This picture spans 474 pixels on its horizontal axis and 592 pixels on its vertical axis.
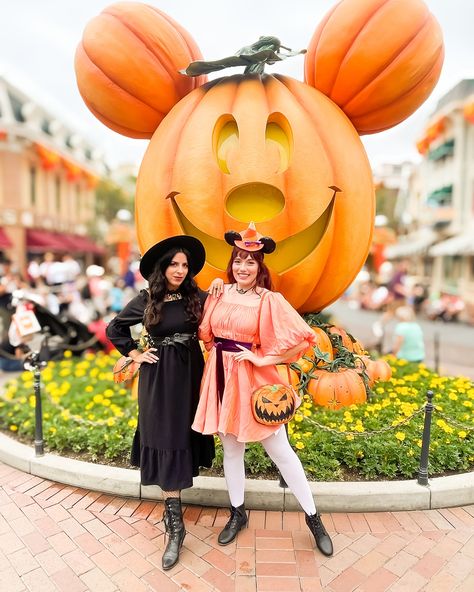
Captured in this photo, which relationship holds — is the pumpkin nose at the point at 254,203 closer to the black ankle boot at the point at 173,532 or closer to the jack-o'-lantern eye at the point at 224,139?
the jack-o'-lantern eye at the point at 224,139

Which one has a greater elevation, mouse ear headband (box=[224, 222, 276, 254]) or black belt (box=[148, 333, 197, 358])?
mouse ear headband (box=[224, 222, 276, 254])

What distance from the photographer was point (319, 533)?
2.53 meters

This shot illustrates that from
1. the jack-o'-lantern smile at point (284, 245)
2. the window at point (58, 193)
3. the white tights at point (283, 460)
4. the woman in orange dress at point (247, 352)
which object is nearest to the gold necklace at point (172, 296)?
the woman in orange dress at point (247, 352)

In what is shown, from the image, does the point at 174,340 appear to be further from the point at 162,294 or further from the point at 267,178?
the point at 267,178

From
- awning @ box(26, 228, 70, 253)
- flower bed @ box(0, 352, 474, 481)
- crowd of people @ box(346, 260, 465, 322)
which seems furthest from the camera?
awning @ box(26, 228, 70, 253)

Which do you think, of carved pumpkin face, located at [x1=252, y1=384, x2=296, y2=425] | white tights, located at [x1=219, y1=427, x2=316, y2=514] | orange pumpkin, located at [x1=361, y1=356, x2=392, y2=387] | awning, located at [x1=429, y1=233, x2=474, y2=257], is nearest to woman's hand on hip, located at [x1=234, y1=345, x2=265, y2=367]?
carved pumpkin face, located at [x1=252, y1=384, x2=296, y2=425]

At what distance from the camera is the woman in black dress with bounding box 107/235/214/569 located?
2.47 m

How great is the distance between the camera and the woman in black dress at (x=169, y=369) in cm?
247

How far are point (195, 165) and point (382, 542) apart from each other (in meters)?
2.84

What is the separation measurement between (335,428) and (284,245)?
154cm

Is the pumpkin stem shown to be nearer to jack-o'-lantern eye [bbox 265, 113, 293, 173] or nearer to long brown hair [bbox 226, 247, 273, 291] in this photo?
jack-o'-lantern eye [bbox 265, 113, 293, 173]

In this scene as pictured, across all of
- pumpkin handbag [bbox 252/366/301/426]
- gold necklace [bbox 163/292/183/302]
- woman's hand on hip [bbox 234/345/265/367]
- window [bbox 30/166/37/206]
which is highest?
window [bbox 30/166/37/206]

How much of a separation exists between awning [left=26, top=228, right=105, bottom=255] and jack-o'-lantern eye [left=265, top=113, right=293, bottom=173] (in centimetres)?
1876

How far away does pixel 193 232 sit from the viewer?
12.4ft
